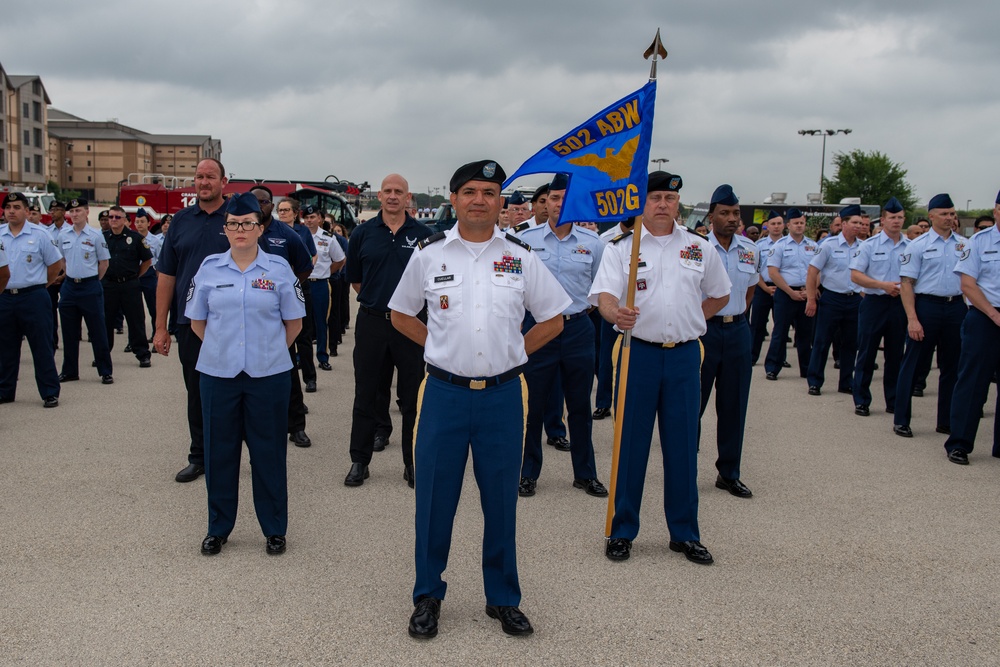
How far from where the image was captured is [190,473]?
6348 mm

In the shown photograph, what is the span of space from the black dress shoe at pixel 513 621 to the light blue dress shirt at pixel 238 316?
1989 mm

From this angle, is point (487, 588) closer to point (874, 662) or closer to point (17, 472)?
point (874, 662)

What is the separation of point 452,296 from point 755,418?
19.8 feet

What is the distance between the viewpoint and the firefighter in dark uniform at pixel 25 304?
8.89 meters

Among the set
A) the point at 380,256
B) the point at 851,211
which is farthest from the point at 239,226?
the point at 851,211

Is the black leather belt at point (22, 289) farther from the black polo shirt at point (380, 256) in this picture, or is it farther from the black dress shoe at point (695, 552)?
the black dress shoe at point (695, 552)

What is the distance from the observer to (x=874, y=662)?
3699 mm

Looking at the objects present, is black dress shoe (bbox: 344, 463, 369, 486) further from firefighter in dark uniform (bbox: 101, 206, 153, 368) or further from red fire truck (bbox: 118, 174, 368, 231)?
red fire truck (bbox: 118, 174, 368, 231)

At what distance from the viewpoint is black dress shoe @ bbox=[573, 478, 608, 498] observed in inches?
242

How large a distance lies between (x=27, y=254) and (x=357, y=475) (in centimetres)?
505

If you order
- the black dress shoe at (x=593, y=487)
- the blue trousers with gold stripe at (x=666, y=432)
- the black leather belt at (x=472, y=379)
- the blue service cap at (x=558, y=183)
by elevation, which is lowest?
the black dress shoe at (x=593, y=487)

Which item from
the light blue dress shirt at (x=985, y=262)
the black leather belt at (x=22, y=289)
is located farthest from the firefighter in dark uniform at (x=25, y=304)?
the light blue dress shirt at (x=985, y=262)

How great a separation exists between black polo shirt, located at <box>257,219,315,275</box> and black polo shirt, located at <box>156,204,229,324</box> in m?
0.46

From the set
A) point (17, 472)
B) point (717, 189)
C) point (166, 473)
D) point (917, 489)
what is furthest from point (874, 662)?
point (17, 472)
